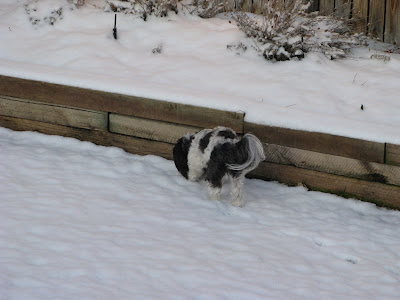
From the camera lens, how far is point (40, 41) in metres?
7.12

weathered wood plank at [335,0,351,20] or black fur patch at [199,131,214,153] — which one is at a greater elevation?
weathered wood plank at [335,0,351,20]

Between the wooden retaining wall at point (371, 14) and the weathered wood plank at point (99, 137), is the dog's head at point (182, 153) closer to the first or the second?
the weathered wood plank at point (99, 137)

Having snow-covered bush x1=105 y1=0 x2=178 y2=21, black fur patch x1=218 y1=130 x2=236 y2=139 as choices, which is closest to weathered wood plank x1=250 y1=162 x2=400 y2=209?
black fur patch x1=218 y1=130 x2=236 y2=139

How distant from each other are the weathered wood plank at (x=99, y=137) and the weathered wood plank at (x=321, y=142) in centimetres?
93

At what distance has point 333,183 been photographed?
555cm

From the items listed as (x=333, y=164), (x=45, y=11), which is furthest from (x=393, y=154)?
(x=45, y=11)

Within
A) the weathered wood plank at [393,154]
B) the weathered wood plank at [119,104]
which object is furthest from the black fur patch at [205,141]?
the weathered wood plank at [393,154]

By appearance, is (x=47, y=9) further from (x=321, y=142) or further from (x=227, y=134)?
(x=321, y=142)

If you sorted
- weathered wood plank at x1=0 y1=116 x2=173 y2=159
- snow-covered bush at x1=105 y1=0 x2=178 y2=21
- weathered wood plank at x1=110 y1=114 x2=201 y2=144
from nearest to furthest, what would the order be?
weathered wood plank at x1=110 y1=114 x2=201 y2=144 < weathered wood plank at x1=0 y1=116 x2=173 y2=159 < snow-covered bush at x1=105 y1=0 x2=178 y2=21

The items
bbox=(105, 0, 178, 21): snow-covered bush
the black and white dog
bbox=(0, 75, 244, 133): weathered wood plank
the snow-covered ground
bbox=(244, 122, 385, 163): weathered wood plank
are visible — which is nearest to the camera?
the snow-covered ground

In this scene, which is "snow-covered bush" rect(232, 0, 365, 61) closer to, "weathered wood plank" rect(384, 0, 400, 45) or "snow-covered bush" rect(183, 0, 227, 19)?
"weathered wood plank" rect(384, 0, 400, 45)

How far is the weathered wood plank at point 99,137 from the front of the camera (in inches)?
244

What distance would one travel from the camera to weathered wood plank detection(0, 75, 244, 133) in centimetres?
580

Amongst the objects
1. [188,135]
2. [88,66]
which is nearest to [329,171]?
[188,135]
